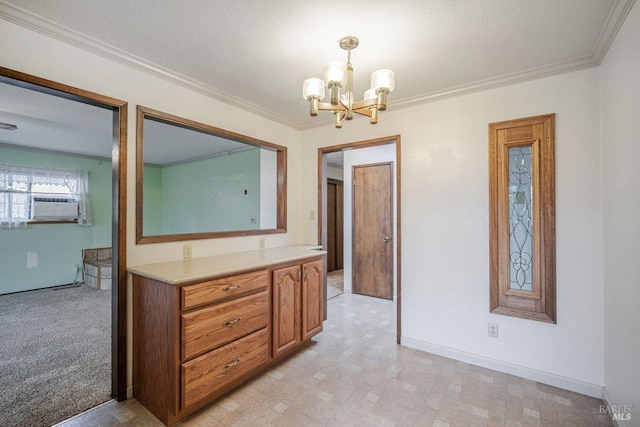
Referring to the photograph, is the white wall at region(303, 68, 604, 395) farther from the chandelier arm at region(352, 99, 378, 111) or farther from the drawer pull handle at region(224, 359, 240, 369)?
the drawer pull handle at region(224, 359, 240, 369)

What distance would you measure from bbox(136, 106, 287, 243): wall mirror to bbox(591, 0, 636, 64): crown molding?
262 centimetres

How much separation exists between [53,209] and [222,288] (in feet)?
16.1

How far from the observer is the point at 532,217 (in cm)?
217

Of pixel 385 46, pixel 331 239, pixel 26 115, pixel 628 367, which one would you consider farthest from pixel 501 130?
pixel 26 115

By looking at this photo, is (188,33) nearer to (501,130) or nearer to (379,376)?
(501,130)

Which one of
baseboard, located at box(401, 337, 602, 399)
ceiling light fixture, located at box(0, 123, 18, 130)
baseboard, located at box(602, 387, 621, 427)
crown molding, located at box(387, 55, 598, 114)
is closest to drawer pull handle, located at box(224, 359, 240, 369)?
baseboard, located at box(401, 337, 602, 399)

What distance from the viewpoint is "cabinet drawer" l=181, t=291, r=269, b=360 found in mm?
1683

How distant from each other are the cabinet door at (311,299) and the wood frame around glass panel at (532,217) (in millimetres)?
1467

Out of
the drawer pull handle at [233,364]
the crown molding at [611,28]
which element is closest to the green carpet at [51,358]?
the drawer pull handle at [233,364]

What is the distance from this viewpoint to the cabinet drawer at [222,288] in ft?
5.49

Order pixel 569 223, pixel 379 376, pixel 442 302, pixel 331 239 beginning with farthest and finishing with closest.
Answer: pixel 331 239 < pixel 442 302 < pixel 379 376 < pixel 569 223

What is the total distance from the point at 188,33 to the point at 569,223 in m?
2.83

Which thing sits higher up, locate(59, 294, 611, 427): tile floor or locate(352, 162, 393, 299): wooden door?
locate(352, 162, 393, 299): wooden door

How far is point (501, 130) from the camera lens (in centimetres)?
228
